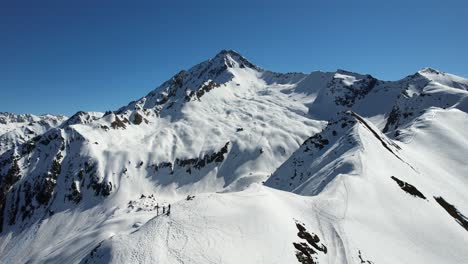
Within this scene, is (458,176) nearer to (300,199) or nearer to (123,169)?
(300,199)

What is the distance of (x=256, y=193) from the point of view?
141ft

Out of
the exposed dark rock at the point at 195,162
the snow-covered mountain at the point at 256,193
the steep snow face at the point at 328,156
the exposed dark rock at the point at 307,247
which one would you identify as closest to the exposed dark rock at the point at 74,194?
the snow-covered mountain at the point at 256,193

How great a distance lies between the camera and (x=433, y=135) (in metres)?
90.8

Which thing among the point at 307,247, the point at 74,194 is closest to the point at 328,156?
the point at 307,247

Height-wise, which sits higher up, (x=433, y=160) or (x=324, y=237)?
(x=433, y=160)

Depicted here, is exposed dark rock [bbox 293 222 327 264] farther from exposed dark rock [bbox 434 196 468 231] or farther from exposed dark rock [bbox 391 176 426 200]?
exposed dark rock [bbox 434 196 468 231]

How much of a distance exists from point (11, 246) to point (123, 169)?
60.0 meters

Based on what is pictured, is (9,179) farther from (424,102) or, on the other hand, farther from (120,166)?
(424,102)

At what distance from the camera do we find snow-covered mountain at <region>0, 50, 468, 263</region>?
33125mm

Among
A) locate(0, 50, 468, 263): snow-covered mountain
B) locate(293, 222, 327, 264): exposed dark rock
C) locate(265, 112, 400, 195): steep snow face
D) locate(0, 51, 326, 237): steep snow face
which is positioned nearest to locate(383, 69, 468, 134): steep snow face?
locate(0, 50, 468, 263): snow-covered mountain

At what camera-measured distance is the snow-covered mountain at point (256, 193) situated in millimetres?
33125

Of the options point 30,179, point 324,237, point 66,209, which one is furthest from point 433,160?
point 30,179

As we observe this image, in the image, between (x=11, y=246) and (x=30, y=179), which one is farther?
(x=30, y=179)

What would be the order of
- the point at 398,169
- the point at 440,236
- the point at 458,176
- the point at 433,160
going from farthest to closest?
the point at 433,160, the point at 458,176, the point at 398,169, the point at 440,236
